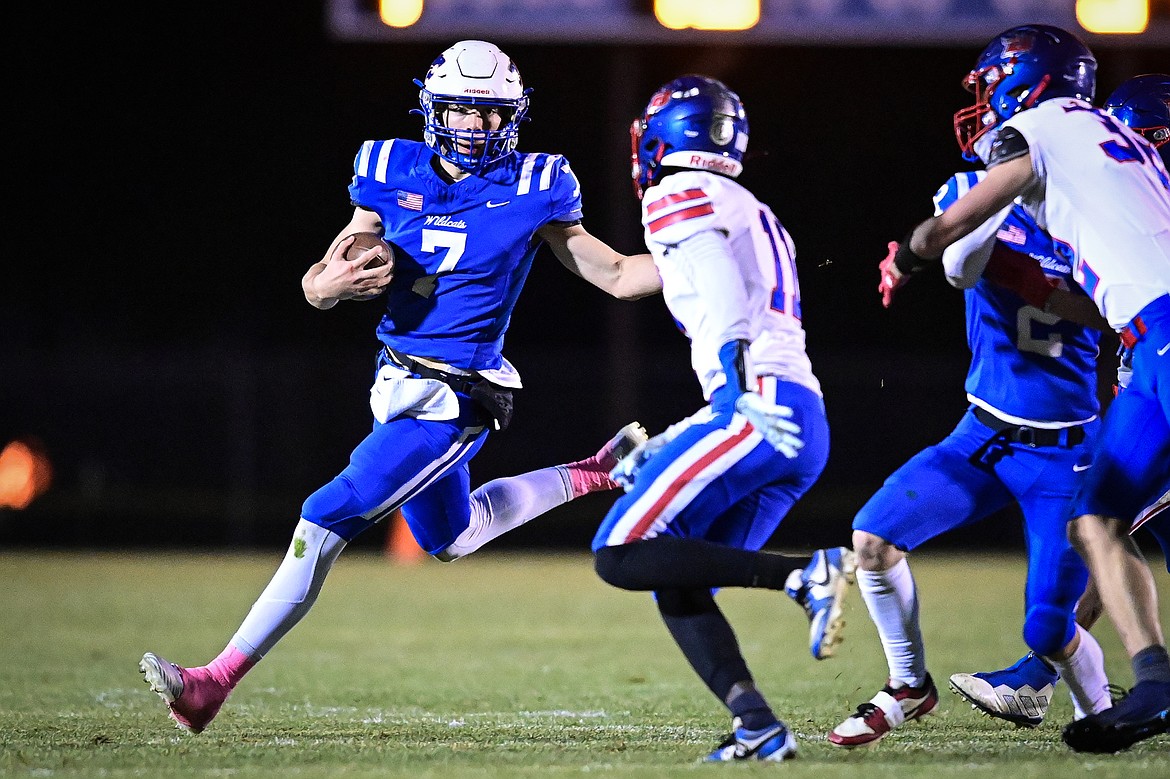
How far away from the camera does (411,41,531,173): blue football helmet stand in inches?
183

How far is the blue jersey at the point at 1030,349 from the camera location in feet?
13.7

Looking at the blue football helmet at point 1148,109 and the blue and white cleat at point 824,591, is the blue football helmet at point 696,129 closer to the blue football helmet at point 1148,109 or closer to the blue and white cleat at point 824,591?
the blue and white cleat at point 824,591

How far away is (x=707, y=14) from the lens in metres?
10.1

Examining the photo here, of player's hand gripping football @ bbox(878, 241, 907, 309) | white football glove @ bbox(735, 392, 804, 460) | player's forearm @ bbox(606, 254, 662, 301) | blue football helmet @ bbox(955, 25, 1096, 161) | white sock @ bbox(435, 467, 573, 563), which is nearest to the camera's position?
white football glove @ bbox(735, 392, 804, 460)

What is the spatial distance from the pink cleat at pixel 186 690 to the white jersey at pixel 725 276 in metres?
1.67

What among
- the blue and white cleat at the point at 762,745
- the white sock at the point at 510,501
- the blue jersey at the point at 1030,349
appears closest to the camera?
the blue and white cleat at the point at 762,745

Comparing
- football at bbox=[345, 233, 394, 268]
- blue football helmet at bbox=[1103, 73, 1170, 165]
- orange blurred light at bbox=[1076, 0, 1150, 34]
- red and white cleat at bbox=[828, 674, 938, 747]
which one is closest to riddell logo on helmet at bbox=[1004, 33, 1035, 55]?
blue football helmet at bbox=[1103, 73, 1170, 165]

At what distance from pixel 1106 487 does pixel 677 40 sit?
692cm

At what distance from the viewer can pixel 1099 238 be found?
149 inches

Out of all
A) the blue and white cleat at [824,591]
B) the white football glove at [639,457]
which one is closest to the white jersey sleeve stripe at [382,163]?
the white football glove at [639,457]

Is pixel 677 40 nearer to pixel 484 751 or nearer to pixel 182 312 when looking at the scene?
pixel 484 751

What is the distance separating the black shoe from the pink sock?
2.29m

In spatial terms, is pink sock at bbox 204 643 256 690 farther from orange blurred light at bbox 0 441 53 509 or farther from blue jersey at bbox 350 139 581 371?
orange blurred light at bbox 0 441 53 509

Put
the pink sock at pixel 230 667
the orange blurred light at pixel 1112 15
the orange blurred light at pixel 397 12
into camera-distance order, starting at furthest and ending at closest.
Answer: the orange blurred light at pixel 1112 15
the orange blurred light at pixel 397 12
the pink sock at pixel 230 667
